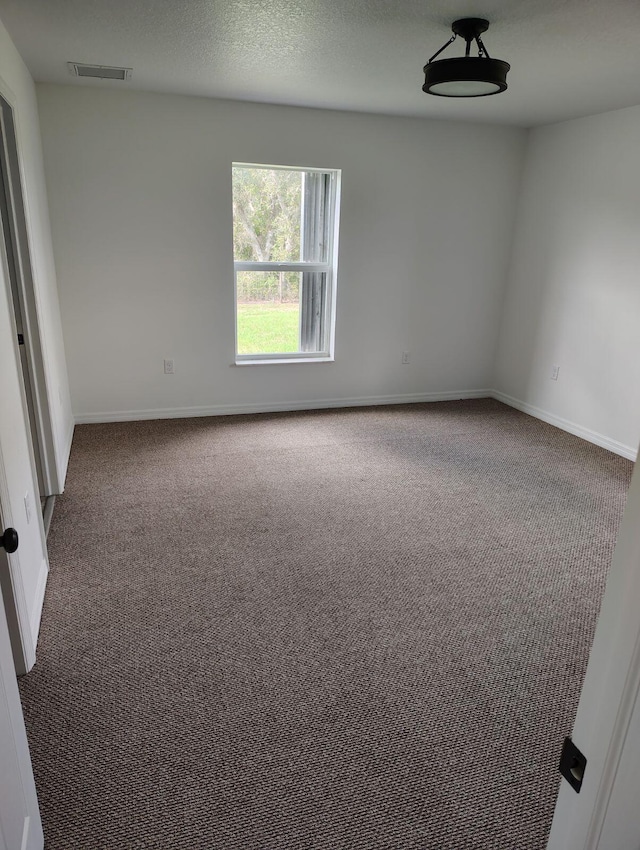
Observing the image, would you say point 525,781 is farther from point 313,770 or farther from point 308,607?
point 308,607

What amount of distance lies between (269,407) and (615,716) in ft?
14.1

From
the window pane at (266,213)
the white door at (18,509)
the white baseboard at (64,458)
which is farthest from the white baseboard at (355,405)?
the white door at (18,509)

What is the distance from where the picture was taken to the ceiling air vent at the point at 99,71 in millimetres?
3207

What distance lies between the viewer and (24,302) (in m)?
2.93

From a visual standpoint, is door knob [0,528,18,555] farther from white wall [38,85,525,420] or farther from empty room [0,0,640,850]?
white wall [38,85,525,420]

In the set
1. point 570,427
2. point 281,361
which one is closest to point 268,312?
point 281,361

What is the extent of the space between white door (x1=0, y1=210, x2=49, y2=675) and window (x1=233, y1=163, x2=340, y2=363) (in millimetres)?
2428

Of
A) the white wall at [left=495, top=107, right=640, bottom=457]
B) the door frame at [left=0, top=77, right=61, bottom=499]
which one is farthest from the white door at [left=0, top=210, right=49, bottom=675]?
the white wall at [left=495, top=107, right=640, bottom=457]

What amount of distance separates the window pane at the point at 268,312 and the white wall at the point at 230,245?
7.3 inches

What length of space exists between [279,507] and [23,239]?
2013 mm

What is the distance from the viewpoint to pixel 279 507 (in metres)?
3.16

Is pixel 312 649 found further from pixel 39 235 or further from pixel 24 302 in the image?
pixel 39 235

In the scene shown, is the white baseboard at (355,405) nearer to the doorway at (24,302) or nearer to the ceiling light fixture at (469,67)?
the doorway at (24,302)

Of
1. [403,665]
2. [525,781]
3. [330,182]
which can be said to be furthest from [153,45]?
[525,781]
